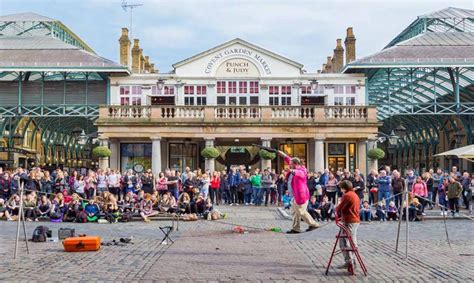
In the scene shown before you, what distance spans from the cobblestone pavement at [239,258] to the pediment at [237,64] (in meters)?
19.0

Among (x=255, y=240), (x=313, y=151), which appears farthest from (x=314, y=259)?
(x=313, y=151)

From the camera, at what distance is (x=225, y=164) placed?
38031 mm

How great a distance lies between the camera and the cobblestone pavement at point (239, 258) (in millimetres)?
9617

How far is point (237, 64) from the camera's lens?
1396 inches

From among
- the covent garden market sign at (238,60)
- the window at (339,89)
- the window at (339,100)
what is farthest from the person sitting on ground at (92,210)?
the window at (339,89)

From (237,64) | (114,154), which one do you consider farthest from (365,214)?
(114,154)

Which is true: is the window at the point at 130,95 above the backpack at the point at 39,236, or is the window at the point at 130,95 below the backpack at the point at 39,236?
above

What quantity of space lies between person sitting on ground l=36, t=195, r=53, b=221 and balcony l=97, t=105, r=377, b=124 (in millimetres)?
12004

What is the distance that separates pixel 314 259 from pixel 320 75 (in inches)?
984

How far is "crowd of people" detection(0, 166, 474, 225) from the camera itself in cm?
2075

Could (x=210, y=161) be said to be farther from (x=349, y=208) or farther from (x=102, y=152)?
(x=349, y=208)

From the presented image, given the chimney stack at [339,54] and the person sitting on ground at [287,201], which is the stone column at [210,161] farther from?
the chimney stack at [339,54]

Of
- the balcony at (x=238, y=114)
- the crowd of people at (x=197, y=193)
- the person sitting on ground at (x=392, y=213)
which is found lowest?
the person sitting on ground at (x=392, y=213)

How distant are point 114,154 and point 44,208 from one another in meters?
13.4
